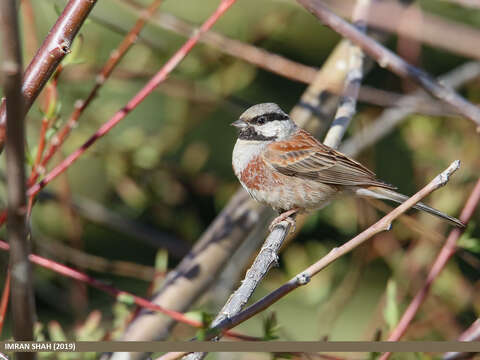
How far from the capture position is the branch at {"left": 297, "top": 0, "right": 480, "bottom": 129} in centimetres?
198

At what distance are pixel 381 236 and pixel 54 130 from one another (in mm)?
2132

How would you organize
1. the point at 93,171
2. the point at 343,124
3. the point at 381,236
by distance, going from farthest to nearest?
the point at 93,171 < the point at 381,236 < the point at 343,124

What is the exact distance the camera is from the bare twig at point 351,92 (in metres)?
2.38

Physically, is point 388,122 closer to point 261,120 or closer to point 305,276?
point 261,120

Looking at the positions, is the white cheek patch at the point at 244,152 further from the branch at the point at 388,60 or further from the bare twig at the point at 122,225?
the branch at the point at 388,60

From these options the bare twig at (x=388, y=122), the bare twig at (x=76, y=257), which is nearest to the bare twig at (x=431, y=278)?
the bare twig at (x=388, y=122)

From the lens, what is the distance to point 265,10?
4.41 meters

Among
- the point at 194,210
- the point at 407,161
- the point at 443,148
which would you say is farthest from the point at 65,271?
the point at 407,161

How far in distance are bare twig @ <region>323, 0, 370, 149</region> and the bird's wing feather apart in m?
0.51

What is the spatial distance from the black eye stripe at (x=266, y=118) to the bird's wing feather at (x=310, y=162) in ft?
0.42

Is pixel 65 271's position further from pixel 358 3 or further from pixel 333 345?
pixel 358 3

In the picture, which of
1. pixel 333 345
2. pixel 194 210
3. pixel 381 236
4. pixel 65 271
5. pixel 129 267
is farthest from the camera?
pixel 194 210

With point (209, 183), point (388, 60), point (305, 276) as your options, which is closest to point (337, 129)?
point (388, 60)

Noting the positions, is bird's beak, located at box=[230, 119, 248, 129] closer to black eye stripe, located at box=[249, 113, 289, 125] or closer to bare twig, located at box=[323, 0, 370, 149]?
black eye stripe, located at box=[249, 113, 289, 125]
